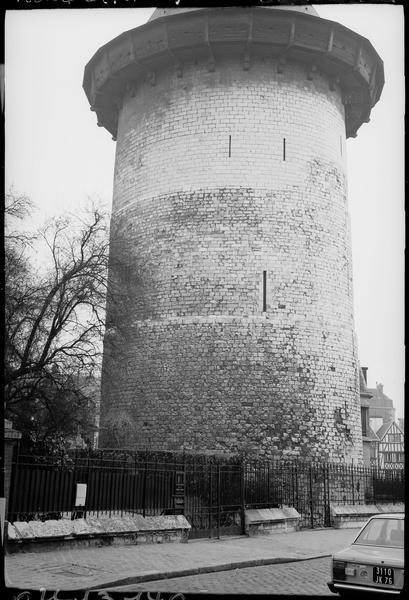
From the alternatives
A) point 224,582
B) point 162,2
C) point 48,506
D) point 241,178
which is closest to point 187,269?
point 241,178

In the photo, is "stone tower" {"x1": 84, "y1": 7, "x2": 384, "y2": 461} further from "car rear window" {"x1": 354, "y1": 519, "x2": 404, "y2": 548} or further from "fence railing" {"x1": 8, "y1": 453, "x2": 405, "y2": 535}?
"car rear window" {"x1": 354, "y1": 519, "x2": 404, "y2": 548}

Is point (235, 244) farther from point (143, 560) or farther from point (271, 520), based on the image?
point (143, 560)

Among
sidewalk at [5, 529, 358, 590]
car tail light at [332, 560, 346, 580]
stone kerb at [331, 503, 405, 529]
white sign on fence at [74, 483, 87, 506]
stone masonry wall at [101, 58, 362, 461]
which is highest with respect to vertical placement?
stone masonry wall at [101, 58, 362, 461]

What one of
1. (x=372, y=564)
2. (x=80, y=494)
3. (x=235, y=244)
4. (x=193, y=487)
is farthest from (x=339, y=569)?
(x=235, y=244)

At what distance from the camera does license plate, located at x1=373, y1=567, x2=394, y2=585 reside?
22.8 ft

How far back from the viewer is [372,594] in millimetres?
7035

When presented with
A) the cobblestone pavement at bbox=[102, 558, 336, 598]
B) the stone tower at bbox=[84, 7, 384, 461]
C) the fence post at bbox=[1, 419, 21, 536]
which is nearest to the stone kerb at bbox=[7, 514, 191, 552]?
the fence post at bbox=[1, 419, 21, 536]

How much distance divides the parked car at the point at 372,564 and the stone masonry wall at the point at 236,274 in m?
12.1

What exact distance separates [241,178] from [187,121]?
2795mm

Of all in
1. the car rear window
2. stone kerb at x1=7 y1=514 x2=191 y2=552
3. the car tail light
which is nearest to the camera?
the car tail light

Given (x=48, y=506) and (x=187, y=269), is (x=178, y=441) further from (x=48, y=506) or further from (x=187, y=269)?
(x=48, y=506)

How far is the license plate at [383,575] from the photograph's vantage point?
694cm

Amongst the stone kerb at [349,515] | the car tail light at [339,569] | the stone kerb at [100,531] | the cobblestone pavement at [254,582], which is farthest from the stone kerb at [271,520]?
the car tail light at [339,569]

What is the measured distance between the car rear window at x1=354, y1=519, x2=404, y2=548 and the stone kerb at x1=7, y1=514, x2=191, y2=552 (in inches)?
196
